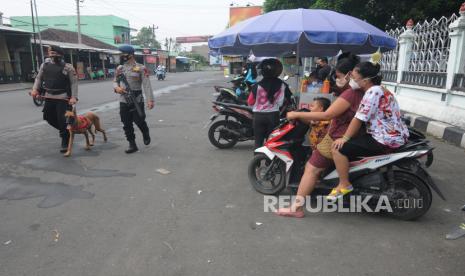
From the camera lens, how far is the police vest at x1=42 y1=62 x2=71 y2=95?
5.84 metres

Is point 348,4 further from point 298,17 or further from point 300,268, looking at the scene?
point 300,268

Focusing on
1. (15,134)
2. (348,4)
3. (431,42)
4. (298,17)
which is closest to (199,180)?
(298,17)

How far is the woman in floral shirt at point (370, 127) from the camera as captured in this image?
331cm

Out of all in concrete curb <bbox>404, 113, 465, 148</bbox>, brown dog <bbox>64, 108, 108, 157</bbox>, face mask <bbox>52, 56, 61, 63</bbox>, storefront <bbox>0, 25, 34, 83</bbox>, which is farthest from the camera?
storefront <bbox>0, 25, 34, 83</bbox>

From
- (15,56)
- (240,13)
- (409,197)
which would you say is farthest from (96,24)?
(409,197)

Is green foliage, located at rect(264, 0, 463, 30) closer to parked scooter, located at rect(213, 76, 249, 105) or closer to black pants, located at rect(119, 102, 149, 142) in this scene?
parked scooter, located at rect(213, 76, 249, 105)

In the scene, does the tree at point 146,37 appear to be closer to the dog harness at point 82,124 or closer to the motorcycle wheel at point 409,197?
the dog harness at point 82,124

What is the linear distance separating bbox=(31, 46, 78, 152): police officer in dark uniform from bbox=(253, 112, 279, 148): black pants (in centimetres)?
307

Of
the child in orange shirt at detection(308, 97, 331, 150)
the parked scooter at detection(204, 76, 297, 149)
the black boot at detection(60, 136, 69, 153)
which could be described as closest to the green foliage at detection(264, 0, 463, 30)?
the parked scooter at detection(204, 76, 297, 149)

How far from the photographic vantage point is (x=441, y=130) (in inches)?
285

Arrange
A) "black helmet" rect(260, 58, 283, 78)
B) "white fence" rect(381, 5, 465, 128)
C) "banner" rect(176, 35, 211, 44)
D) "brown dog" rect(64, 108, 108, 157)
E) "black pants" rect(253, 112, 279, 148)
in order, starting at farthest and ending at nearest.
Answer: "banner" rect(176, 35, 211, 44) → "white fence" rect(381, 5, 465, 128) → "brown dog" rect(64, 108, 108, 157) → "black pants" rect(253, 112, 279, 148) → "black helmet" rect(260, 58, 283, 78)

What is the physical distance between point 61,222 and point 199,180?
1.80 m

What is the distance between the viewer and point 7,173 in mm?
5082

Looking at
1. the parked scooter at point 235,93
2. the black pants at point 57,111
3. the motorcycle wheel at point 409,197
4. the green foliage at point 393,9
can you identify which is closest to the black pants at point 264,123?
the motorcycle wheel at point 409,197
